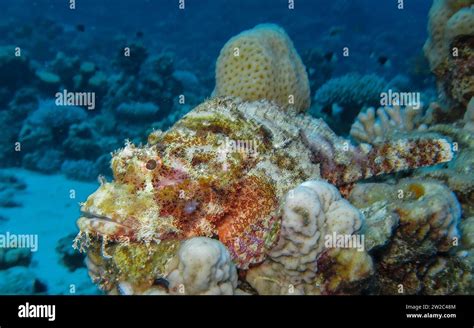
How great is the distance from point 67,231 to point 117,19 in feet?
132

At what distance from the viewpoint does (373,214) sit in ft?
12.7

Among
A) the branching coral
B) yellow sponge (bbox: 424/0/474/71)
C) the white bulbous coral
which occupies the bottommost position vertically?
the white bulbous coral

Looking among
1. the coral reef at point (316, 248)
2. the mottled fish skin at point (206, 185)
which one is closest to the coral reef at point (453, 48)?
the mottled fish skin at point (206, 185)

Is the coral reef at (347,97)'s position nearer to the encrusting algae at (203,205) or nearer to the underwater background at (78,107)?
the underwater background at (78,107)

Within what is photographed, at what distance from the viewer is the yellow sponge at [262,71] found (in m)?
5.93

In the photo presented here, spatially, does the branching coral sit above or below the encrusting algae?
above

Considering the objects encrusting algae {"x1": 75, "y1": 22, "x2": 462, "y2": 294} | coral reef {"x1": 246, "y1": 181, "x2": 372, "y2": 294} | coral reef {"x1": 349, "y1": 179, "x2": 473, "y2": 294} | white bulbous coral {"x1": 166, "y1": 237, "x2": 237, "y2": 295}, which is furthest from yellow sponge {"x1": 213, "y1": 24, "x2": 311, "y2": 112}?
white bulbous coral {"x1": 166, "y1": 237, "x2": 237, "y2": 295}

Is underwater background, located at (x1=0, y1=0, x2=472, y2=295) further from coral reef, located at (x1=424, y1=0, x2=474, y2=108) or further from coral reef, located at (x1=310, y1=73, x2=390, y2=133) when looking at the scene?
coral reef, located at (x1=424, y1=0, x2=474, y2=108)

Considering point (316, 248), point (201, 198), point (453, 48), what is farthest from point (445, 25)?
point (201, 198)

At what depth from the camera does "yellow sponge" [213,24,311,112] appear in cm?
593

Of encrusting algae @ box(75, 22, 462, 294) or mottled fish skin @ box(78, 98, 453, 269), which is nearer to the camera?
encrusting algae @ box(75, 22, 462, 294)
